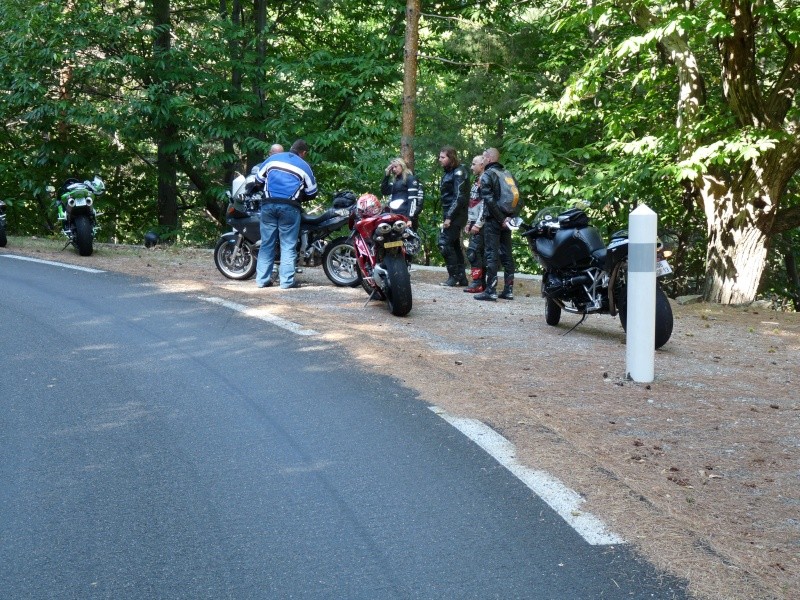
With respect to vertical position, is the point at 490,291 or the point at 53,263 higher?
the point at 53,263

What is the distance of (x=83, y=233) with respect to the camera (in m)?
17.0

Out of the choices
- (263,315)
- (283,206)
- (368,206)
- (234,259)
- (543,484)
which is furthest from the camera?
(234,259)

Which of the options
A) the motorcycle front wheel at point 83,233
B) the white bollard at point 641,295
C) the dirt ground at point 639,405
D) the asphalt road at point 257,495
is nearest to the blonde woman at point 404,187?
the dirt ground at point 639,405

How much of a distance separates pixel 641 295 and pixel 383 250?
14.4 feet

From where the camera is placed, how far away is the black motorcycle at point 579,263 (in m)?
9.70

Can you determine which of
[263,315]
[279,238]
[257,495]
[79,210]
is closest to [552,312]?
[263,315]

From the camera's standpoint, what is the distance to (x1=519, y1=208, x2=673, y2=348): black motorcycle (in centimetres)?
970

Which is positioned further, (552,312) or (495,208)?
(495,208)

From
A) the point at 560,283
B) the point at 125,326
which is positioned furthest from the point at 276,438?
the point at 560,283

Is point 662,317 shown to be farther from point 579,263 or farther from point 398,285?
point 398,285

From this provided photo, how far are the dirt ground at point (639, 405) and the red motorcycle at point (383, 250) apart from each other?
0.26m

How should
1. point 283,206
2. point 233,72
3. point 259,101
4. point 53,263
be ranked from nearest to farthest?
point 283,206
point 53,263
point 259,101
point 233,72

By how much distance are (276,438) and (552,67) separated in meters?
15.9

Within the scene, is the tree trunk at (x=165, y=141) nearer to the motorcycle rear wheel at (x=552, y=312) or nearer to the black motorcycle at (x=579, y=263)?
the motorcycle rear wheel at (x=552, y=312)
